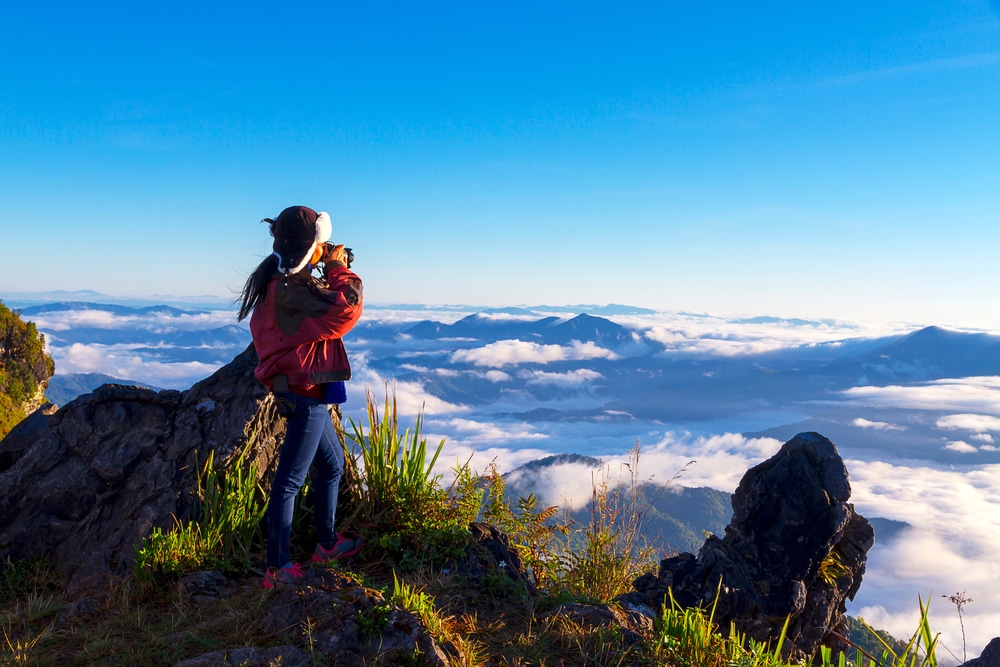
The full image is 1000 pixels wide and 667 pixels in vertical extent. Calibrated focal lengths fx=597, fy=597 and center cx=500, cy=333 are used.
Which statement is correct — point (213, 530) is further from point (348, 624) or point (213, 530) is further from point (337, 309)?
point (337, 309)

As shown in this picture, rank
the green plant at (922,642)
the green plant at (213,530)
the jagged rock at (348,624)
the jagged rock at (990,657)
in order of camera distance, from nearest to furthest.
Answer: the green plant at (922,642) < the jagged rock at (348,624) < the jagged rock at (990,657) < the green plant at (213,530)

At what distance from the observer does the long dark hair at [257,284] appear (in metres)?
4.12

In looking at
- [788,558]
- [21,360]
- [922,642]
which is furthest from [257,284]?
[21,360]

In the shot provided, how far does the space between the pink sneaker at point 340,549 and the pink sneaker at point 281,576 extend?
0.36 metres

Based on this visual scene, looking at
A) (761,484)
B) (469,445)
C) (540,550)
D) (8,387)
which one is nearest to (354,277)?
(469,445)

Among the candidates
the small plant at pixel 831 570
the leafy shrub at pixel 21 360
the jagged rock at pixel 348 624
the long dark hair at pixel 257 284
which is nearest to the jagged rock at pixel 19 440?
the long dark hair at pixel 257 284

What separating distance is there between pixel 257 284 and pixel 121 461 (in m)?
2.32

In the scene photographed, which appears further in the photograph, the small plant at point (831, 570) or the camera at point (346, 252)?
the small plant at point (831, 570)

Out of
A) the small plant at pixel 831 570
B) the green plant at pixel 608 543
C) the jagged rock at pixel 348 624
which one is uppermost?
the jagged rock at pixel 348 624

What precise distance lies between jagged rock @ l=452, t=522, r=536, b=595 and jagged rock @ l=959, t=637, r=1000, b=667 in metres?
2.85

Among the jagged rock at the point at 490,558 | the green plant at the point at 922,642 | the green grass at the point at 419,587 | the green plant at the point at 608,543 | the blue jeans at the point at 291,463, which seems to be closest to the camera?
the green plant at the point at 922,642

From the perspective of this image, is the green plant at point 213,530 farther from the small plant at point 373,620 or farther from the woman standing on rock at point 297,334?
the small plant at point 373,620

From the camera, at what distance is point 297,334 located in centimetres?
398

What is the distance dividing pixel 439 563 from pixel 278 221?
113 inches
